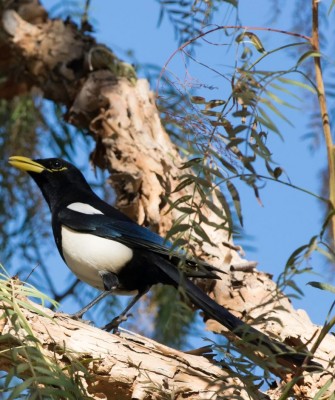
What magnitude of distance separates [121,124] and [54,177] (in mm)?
455

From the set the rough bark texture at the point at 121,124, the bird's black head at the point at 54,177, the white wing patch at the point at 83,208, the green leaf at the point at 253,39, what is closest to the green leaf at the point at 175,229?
the green leaf at the point at 253,39

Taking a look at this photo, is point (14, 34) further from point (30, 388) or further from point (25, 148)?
point (30, 388)

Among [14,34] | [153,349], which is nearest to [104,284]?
[153,349]

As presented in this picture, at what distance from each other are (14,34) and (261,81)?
2670 millimetres

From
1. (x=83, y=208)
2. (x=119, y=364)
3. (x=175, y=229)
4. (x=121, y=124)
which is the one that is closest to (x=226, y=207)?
(x=175, y=229)

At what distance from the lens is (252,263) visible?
3.27 metres

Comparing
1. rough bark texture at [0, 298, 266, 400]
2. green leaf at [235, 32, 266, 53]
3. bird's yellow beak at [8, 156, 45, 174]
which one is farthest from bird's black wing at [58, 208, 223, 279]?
green leaf at [235, 32, 266, 53]

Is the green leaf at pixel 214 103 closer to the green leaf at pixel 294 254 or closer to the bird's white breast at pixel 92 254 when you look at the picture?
the green leaf at pixel 294 254

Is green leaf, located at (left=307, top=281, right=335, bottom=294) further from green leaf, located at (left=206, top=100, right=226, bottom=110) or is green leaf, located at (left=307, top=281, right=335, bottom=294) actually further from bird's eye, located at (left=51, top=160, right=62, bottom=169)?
bird's eye, located at (left=51, top=160, right=62, bottom=169)

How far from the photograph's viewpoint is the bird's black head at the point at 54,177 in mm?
3527

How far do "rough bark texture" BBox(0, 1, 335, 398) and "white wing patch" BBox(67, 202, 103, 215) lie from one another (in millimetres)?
291

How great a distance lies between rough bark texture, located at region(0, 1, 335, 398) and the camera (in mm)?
3219

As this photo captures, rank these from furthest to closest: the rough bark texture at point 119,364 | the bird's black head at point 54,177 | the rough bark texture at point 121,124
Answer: the bird's black head at point 54,177
the rough bark texture at point 121,124
the rough bark texture at point 119,364

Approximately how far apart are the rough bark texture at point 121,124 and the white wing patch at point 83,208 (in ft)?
0.95
